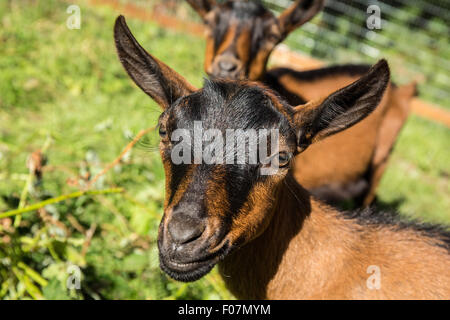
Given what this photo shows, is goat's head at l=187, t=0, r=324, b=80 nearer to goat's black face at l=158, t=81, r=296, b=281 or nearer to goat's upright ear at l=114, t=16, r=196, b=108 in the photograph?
goat's upright ear at l=114, t=16, r=196, b=108

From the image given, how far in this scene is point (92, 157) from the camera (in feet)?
13.3

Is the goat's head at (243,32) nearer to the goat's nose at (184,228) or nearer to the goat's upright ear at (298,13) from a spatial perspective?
the goat's upright ear at (298,13)

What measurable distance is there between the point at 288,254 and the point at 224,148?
96 cm

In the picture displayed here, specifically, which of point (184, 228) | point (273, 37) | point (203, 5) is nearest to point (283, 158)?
point (184, 228)

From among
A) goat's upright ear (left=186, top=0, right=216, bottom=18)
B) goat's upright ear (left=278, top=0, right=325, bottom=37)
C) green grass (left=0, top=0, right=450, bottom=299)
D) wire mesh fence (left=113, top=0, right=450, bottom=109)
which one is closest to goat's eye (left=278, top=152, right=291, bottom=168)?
green grass (left=0, top=0, right=450, bottom=299)

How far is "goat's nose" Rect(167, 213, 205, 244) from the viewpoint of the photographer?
6.83ft

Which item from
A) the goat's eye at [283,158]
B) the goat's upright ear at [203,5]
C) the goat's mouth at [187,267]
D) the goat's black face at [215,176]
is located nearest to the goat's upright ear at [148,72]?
the goat's black face at [215,176]

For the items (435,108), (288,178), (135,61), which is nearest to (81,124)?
(135,61)

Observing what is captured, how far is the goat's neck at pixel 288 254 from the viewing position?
9.20 ft

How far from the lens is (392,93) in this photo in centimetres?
586

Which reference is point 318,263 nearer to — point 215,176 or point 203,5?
point 215,176

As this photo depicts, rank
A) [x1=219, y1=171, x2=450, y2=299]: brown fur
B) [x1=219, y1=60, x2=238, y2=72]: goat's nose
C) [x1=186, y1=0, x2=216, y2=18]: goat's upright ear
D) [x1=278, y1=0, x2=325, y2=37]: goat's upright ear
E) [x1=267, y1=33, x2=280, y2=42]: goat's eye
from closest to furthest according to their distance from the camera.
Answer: [x1=219, y1=171, x2=450, y2=299]: brown fur
[x1=219, y1=60, x2=238, y2=72]: goat's nose
[x1=267, y1=33, x2=280, y2=42]: goat's eye
[x1=278, y1=0, x2=325, y2=37]: goat's upright ear
[x1=186, y1=0, x2=216, y2=18]: goat's upright ear

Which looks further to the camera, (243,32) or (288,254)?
(243,32)
